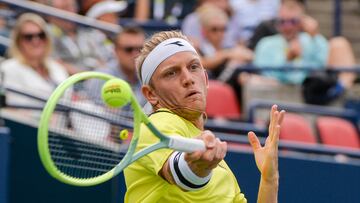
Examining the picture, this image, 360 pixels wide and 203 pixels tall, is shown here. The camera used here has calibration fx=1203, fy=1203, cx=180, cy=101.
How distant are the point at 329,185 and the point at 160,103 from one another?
3184 millimetres

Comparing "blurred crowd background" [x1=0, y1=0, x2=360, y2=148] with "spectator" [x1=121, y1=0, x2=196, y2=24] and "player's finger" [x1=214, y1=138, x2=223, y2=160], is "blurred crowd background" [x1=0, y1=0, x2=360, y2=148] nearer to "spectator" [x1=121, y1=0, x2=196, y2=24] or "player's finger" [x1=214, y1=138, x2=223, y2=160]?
"spectator" [x1=121, y1=0, x2=196, y2=24]

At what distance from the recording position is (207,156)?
457cm

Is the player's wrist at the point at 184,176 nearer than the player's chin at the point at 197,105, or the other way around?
the player's wrist at the point at 184,176

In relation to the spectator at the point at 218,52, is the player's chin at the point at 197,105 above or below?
below

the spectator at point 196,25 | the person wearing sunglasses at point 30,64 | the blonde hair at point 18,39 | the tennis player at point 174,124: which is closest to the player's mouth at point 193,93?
the tennis player at point 174,124

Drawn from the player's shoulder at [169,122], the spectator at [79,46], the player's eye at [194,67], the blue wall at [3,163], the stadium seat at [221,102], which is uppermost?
the spectator at [79,46]

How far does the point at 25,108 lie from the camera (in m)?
8.57

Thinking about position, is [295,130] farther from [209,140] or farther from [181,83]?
[209,140]

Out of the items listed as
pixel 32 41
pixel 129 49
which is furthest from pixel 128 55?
pixel 32 41

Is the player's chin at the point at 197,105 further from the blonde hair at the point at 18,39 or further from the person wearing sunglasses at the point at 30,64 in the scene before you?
the blonde hair at the point at 18,39

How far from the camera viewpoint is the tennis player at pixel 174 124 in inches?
194

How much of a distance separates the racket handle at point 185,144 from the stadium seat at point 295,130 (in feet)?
16.9

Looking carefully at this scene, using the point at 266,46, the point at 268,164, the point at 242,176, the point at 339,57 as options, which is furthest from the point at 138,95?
the point at 268,164

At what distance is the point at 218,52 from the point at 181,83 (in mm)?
6311
